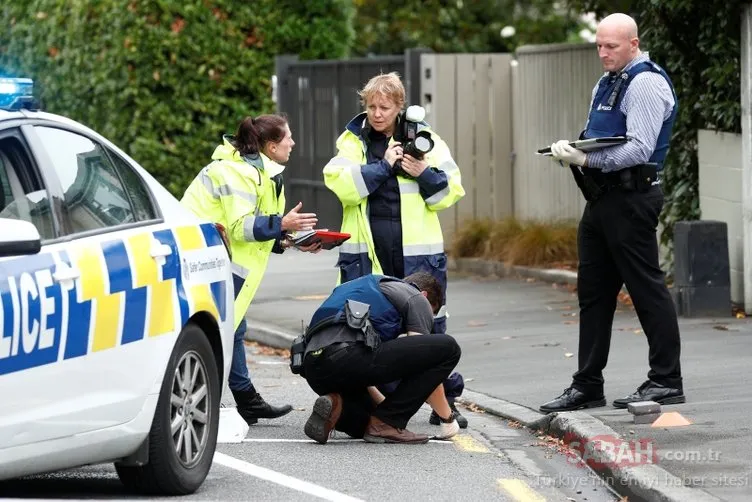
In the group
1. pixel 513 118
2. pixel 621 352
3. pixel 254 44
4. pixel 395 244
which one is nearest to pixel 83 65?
pixel 254 44

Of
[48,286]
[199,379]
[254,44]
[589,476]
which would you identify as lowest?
[589,476]

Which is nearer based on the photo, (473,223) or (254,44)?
(473,223)

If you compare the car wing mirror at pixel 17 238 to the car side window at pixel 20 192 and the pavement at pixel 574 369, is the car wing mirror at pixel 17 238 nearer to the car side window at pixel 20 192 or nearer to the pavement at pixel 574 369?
the car side window at pixel 20 192

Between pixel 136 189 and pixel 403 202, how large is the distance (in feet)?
7.06

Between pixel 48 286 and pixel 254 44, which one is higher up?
pixel 254 44

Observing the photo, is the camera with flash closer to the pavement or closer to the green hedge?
the pavement

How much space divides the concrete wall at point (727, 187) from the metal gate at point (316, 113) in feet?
21.4

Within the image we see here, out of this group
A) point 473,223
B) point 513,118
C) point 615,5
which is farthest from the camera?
point 513,118

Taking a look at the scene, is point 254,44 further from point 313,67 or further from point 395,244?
point 395,244

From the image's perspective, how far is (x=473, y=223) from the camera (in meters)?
16.8

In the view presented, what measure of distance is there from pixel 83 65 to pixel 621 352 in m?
11.4

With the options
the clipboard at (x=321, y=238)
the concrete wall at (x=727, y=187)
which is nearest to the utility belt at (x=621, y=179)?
the clipboard at (x=321, y=238)

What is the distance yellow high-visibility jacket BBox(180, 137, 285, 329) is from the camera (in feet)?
28.2

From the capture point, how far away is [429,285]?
823 cm
